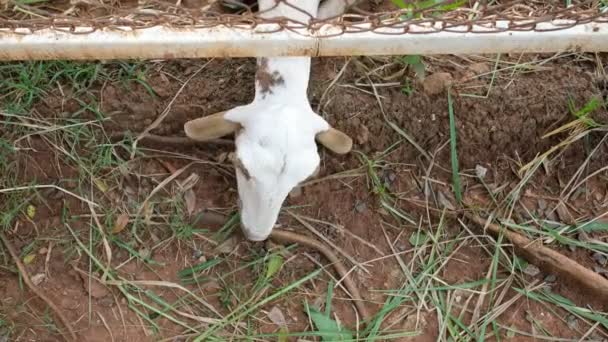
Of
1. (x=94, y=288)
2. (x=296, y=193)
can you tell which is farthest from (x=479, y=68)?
(x=94, y=288)

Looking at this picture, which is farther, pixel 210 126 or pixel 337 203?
pixel 337 203

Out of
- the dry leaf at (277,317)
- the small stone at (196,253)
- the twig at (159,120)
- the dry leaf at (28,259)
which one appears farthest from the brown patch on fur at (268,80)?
the dry leaf at (28,259)

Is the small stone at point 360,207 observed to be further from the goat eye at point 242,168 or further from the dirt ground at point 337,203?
the goat eye at point 242,168

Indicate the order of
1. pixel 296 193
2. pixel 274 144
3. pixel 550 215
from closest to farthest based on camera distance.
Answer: pixel 274 144 → pixel 296 193 → pixel 550 215

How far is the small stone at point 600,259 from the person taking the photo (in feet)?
8.63

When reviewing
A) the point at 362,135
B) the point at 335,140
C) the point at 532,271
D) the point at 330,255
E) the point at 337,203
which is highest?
the point at 335,140

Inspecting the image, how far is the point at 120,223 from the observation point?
2.48 meters

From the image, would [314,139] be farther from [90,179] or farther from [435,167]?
[90,179]

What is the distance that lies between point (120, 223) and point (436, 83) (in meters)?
1.31

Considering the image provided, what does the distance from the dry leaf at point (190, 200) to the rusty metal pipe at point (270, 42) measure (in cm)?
89

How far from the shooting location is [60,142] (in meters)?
2.54

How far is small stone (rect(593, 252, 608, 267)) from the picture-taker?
263 centimetres

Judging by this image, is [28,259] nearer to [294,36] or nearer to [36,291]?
[36,291]

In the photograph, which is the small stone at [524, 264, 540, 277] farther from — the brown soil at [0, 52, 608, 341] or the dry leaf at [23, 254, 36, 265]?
the dry leaf at [23, 254, 36, 265]
